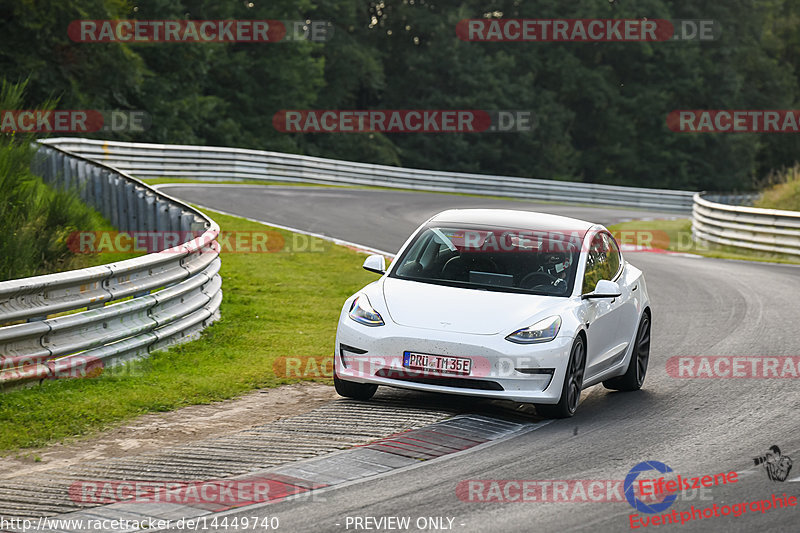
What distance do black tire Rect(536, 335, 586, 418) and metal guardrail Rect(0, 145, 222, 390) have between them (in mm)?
3727

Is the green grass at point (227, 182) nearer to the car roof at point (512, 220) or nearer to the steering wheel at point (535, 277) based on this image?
the car roof at point (512, 220)

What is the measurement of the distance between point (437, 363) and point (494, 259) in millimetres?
1430

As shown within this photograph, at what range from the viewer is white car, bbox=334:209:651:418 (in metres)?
8.67

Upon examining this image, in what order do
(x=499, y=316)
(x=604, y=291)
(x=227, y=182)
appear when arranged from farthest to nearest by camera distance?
(x=227, y=182), (x=604, y=291), (x=499, y=316)

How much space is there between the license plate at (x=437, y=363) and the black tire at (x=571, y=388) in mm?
709

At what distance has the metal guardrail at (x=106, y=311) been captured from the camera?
8654 millimetres

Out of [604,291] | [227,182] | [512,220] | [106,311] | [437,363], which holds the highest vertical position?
[512,220]

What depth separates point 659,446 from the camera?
8.15m

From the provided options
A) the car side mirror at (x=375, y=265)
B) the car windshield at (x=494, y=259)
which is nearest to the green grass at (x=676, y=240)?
the car windshield at (x=494, y=259)

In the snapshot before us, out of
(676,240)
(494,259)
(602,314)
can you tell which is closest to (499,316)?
(494,259)

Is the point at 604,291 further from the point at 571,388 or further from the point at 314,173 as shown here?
the point at 314,173

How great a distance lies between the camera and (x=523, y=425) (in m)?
8.73

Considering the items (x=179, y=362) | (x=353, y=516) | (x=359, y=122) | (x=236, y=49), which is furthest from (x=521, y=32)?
(x=353, y=516)

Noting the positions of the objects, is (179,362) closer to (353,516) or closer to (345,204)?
(353,516)
